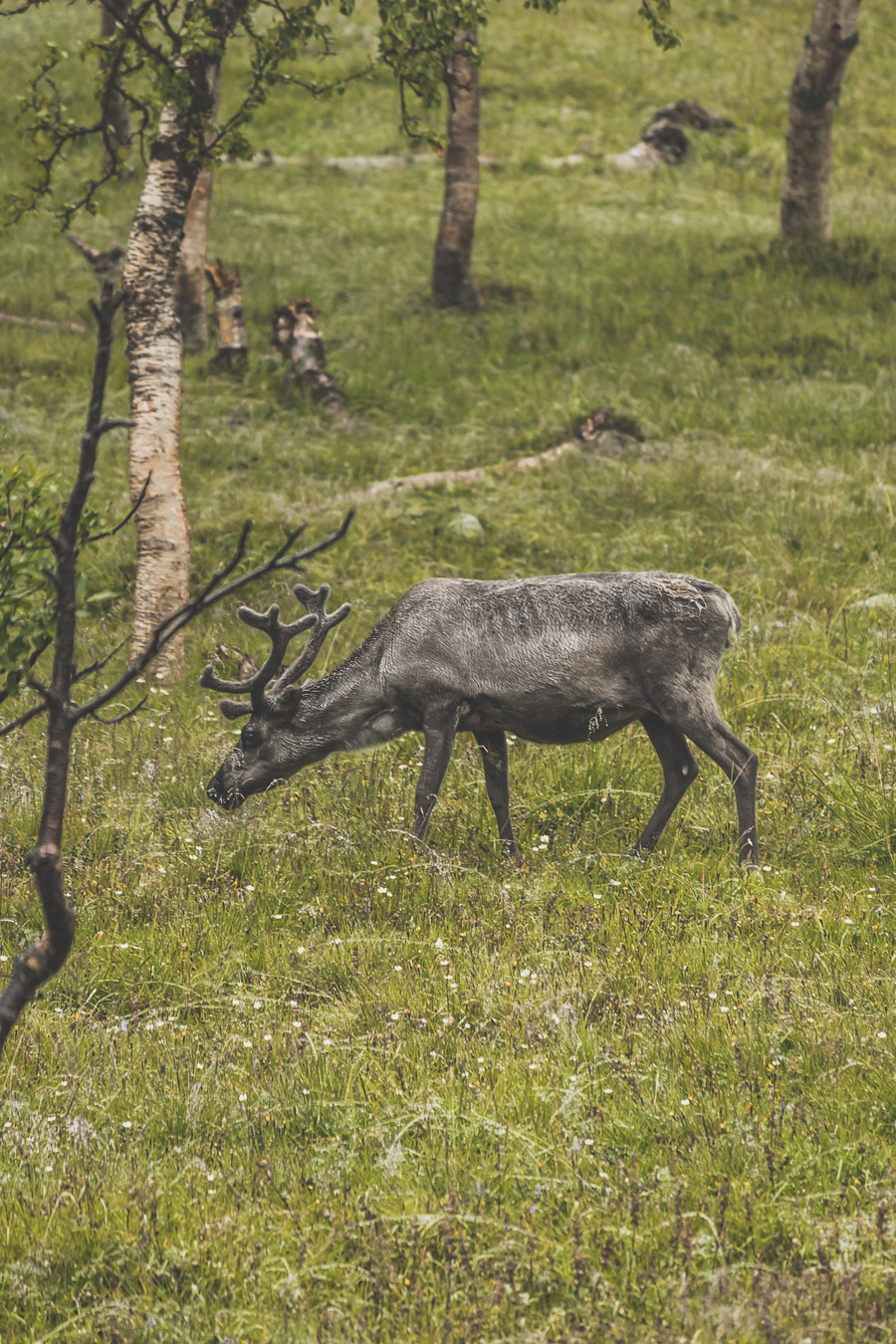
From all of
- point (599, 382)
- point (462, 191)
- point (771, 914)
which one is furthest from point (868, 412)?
point (771, 914)

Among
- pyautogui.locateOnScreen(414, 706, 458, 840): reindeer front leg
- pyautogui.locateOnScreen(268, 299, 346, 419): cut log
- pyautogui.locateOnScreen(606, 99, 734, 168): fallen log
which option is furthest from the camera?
pyautogui.locateOnScreen(606, 99, 734, 168): fallen log

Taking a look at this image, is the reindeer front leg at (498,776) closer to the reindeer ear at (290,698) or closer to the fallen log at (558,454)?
the reindeer ear at (290,698)

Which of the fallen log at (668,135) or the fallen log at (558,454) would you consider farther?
the fallen log at (668,135)

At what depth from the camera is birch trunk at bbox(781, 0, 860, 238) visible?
55.7 feet

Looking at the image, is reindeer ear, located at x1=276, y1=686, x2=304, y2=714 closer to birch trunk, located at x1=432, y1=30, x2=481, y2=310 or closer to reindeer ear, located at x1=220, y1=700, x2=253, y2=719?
reindeer ear, located at x1=220, y1=700, x2=253, y2=719

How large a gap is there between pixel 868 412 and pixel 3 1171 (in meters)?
12.8

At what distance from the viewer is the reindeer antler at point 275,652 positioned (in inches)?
285

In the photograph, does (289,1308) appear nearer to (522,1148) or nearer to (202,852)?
(522,1148)

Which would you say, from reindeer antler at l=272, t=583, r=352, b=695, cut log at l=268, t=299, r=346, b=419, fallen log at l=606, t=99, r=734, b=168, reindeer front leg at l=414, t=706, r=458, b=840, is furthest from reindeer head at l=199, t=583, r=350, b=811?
fallen log at l=606, t=99, r=734, b=168

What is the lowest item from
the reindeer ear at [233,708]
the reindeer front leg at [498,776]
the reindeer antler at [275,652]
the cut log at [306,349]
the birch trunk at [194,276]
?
the reindeer front leg at [498,776]

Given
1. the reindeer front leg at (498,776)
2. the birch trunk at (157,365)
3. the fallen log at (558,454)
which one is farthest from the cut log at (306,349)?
the reindeer front leg at (498,776)

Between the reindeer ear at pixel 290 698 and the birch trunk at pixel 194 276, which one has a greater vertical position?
the birch trunk at pixel 194 276

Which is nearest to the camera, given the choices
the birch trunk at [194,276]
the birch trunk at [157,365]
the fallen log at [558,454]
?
the birch trunk at [157,365]

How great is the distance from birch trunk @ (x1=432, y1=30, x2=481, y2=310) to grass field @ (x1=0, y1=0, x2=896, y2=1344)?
3176 mm
